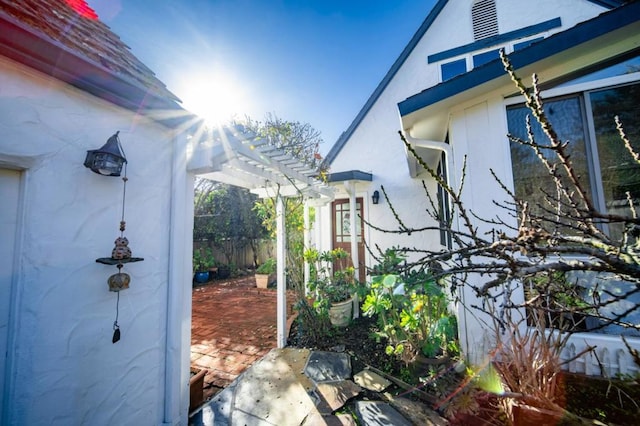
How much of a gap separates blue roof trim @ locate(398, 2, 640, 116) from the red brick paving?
446cm

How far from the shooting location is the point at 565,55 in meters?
2.64

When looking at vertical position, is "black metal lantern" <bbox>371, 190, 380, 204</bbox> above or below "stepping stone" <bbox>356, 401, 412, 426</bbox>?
above

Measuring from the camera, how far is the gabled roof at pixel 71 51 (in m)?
1.61

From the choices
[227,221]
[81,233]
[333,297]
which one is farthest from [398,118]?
[227,221]

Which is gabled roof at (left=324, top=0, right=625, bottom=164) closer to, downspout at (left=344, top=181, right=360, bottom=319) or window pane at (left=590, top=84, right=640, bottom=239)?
downspout at (left=344, top=181, right=360, bottom=319)

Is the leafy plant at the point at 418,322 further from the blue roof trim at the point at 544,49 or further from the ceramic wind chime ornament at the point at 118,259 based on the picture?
the ceramic wind chime ornament at the point at 118,259

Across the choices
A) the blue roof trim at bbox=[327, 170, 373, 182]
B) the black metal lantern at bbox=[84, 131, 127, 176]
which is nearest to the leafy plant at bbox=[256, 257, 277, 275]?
the blue roof trim at bbox=[327, 170, 373, 182]

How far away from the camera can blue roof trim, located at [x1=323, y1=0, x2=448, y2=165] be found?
694cm

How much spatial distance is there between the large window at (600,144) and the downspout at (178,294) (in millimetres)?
3725

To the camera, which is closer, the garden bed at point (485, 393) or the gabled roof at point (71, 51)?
the gabled roof at point (71, 51)

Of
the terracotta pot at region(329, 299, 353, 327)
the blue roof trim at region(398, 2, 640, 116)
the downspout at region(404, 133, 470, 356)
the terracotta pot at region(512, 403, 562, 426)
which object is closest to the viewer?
the terracotta pot at region(512, 403, 562, 426)

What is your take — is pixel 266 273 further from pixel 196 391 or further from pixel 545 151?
pixel 545 151

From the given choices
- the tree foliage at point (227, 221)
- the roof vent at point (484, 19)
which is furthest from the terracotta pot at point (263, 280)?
the roof vent at point (484, 19)

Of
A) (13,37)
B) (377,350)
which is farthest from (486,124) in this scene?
(13,37)
